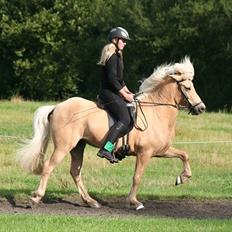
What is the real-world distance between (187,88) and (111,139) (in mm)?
1662

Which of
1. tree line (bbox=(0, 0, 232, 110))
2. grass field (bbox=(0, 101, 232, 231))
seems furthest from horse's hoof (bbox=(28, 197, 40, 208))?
tree line (bbox=(0, 0, 232, 110))

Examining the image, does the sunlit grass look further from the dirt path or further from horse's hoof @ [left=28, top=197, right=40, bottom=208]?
horse's hoof @ [left=28, top=197, right=40, bottom=208]

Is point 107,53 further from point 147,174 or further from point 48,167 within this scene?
point 147,174

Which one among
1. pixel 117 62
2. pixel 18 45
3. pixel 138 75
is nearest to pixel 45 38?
pixel 18 45

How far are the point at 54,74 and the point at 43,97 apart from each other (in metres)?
2.10

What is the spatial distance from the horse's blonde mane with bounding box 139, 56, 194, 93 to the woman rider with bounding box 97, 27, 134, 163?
0.71m

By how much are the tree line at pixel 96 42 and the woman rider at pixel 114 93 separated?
37056mm

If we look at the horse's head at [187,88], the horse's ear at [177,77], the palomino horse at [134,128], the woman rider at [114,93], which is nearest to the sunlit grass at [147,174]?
the palomino horse at [134,128]

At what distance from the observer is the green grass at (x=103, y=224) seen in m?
8.99

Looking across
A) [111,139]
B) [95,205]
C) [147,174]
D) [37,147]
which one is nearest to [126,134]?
[111,139]

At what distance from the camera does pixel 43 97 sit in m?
53.6

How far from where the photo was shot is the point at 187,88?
11.7m

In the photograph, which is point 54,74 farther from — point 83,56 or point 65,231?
point 65,231

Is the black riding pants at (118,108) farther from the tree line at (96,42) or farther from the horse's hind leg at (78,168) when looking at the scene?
the tree line at (96,42)
